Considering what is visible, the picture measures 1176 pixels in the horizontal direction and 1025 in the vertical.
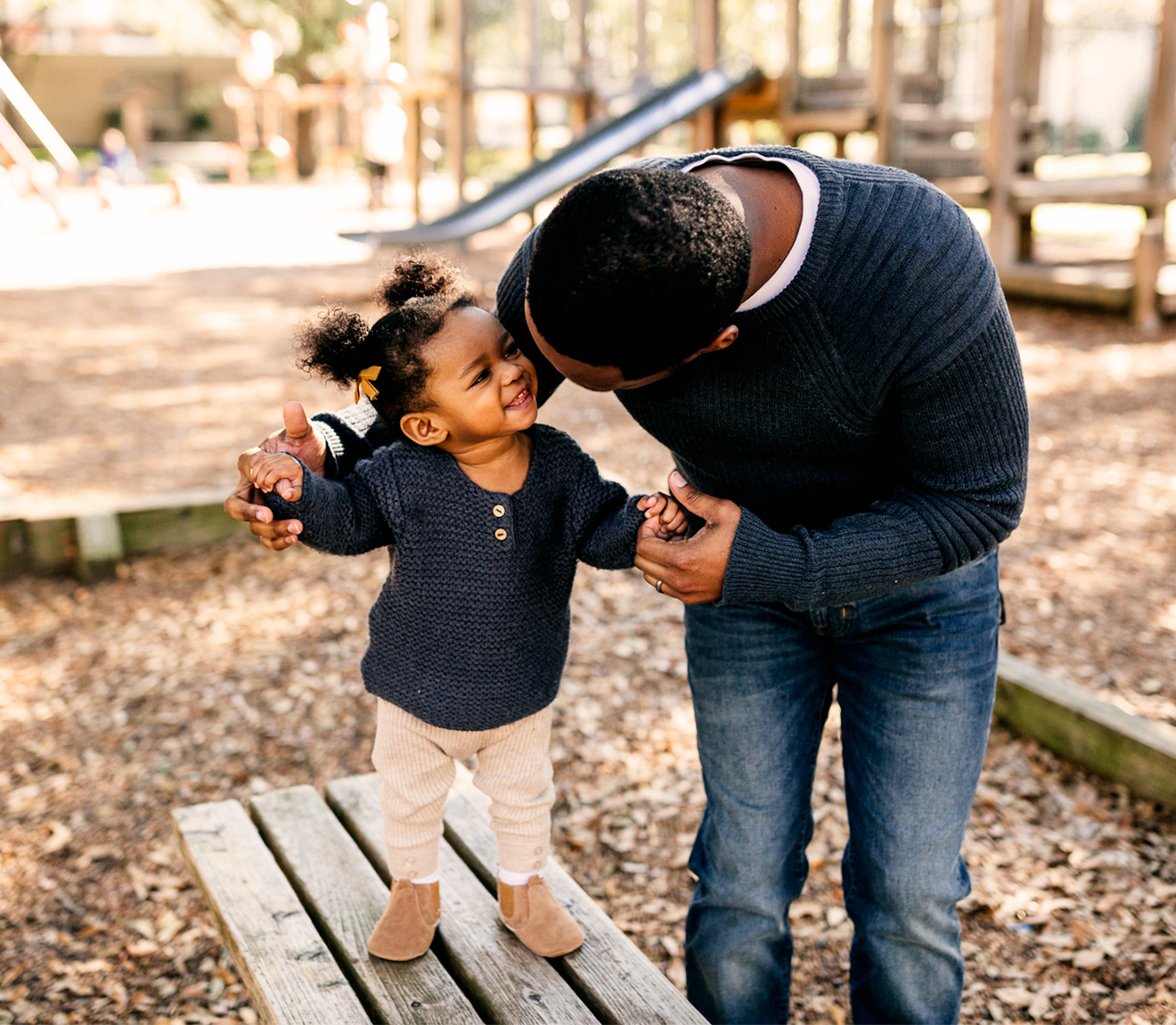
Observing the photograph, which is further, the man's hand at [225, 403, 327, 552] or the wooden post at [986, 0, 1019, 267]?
the wooden post at [986, 0, 1019, 267]

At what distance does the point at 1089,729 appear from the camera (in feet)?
10.7

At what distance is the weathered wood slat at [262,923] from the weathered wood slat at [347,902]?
35 mm

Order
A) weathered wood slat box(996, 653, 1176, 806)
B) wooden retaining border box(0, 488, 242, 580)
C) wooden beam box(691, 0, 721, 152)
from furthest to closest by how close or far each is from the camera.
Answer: wooden beam box(691, 0, 721, 152) < wooden retaining border box(0, 488, 242, 580) < weathered wood slat box(996, 653, 1176, 806)

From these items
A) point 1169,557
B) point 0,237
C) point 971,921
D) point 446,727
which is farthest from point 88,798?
point 0,237

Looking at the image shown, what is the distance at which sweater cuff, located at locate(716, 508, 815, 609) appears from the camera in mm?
1807

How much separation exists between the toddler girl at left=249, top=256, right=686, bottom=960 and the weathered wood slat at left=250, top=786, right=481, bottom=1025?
0.19 m

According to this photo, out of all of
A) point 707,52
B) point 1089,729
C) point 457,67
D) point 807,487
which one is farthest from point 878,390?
point 457,67

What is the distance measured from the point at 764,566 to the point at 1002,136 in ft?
28.7

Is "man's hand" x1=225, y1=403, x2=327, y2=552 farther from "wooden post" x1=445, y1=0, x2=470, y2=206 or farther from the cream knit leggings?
"wooden post" x1=445, y1=0, x2=470, y2=206

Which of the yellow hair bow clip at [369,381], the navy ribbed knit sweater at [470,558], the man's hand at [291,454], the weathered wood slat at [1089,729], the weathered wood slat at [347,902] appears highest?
the yellow hair bow clip at [369,381]

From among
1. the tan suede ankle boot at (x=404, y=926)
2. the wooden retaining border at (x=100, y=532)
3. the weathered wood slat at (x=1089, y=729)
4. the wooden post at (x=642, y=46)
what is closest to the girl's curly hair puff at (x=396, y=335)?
the tan suede ankle boot at (x=404, y=926)

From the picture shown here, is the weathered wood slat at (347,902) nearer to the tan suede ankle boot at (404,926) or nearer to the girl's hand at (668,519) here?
the tan suede ankle boot at (404,926)

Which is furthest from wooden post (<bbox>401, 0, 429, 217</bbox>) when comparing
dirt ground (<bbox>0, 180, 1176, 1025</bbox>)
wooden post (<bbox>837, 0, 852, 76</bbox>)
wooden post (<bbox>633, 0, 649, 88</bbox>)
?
dirt ground (<bbox>0, 180, 1176, 1025</bbox>)

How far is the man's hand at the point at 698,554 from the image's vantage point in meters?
1.82
